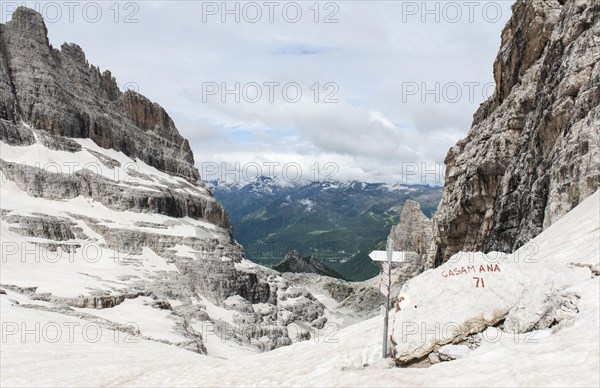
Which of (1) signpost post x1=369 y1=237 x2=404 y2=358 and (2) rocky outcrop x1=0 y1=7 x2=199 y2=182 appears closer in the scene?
(1) signpost post x1=369 y1=237 x2=404 y2=358

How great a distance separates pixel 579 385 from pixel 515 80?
2127 inches

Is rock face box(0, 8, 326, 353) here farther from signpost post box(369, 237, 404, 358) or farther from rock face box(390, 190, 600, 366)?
rock face box(390, 190, 600, 366)

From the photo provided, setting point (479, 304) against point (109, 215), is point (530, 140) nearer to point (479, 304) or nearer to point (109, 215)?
point (479, 304)

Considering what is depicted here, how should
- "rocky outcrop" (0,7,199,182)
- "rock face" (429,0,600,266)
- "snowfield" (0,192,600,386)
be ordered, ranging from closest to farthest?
"snowfield" (0,192,600,386), "rock face" (429,0,600,266), "rocky outcrop" (0,7,199,182)

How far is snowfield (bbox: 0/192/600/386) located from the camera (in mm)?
11623

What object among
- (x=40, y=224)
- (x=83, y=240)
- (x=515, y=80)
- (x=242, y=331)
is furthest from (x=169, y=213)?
(x=515, y=80)

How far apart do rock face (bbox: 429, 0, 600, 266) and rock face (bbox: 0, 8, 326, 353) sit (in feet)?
125

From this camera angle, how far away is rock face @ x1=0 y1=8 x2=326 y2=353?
285ft

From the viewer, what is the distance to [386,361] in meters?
15.5

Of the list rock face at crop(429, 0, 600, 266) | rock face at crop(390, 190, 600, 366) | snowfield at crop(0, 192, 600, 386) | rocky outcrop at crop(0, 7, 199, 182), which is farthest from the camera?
rocky outcrop at crop(0, 7, 199, 182)

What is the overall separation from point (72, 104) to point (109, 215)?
49727 millimetres

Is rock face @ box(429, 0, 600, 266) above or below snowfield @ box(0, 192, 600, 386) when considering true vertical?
above

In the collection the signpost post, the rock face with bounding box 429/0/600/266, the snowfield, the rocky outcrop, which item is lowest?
the snowfield

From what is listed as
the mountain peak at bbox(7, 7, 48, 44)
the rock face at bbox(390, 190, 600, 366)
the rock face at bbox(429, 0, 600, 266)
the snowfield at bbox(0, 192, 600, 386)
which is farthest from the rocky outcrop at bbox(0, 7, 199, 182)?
the rock face at bbox(390, 190, 600, 366)
